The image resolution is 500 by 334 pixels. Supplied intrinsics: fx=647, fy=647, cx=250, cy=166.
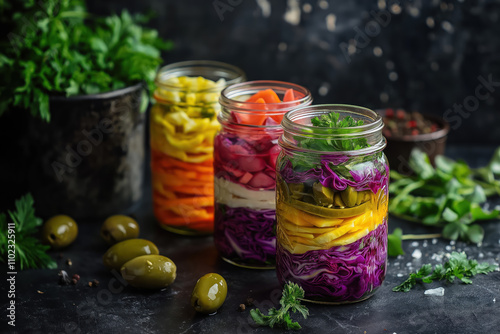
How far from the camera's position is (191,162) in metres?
1.76

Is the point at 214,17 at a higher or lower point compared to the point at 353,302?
higher

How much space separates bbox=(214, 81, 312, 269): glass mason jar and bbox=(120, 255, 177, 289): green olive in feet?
0.62

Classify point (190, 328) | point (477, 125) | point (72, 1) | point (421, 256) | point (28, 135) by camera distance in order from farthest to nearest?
point (477, 125) < point (72, 1) < point (28, 135) < point (421, 256) < point (190, 328)

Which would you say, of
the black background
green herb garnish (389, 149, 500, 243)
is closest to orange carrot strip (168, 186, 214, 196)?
green herb garnish (389, 149, 500, 243)

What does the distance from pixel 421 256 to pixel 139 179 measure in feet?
2.91

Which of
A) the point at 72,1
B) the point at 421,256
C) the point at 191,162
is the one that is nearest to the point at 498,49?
the point at 421,256

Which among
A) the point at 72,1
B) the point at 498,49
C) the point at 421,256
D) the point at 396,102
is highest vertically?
the point at 72,1

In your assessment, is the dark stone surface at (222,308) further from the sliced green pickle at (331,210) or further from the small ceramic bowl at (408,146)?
the small ceramic bowl at (408,146)

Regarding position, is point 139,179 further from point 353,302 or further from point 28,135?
point 353,302

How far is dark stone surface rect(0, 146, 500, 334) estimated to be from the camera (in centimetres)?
139

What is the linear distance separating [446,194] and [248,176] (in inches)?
27.7

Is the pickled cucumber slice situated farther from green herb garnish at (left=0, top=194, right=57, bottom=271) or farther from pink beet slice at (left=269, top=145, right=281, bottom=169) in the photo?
green herb garnish at (left=0, top=194, right=57, bottom=271)

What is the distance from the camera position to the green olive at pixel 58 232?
1719 mm

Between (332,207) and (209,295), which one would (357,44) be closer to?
(332,207)
